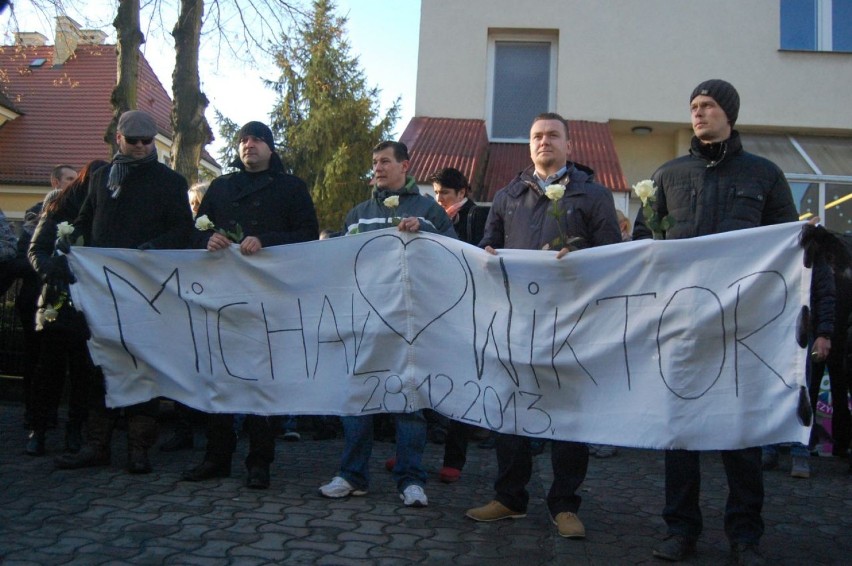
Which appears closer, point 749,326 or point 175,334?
point 749,326

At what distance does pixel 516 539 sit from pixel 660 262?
162 centimetres

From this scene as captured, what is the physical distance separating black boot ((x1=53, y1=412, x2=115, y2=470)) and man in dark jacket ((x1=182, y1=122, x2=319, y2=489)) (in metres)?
0.78

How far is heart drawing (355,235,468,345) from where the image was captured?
543 centimetres

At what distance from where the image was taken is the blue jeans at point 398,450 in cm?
544

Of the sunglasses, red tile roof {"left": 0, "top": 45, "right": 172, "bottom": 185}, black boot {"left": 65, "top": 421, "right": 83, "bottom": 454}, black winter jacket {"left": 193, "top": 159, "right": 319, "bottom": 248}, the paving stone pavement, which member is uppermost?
red tile roof {"left": 0, "top": 45, "right": 172, "bottom": 185}

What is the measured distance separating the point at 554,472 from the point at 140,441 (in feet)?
9.08

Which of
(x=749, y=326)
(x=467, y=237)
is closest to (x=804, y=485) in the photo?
(x=749, y=326)

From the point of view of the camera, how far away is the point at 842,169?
14.8 m

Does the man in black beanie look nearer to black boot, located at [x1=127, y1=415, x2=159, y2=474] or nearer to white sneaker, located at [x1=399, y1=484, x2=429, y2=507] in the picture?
white sneaker, located at [x1=399, y1=484, x2=429, y2=507]

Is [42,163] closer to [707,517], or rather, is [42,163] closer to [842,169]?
[842,169]

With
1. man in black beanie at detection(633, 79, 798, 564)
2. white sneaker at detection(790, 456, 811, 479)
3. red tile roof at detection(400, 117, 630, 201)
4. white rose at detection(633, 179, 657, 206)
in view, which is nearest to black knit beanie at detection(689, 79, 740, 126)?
man in black beanie at detection(633, 79, 798, 564)

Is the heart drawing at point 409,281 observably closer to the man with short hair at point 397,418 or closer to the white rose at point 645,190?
the man with short hair at point 397,418

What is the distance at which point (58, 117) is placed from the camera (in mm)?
32125

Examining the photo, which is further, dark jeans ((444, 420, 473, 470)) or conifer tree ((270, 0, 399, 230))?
conifer tree ((270, 0, 399, 230))
